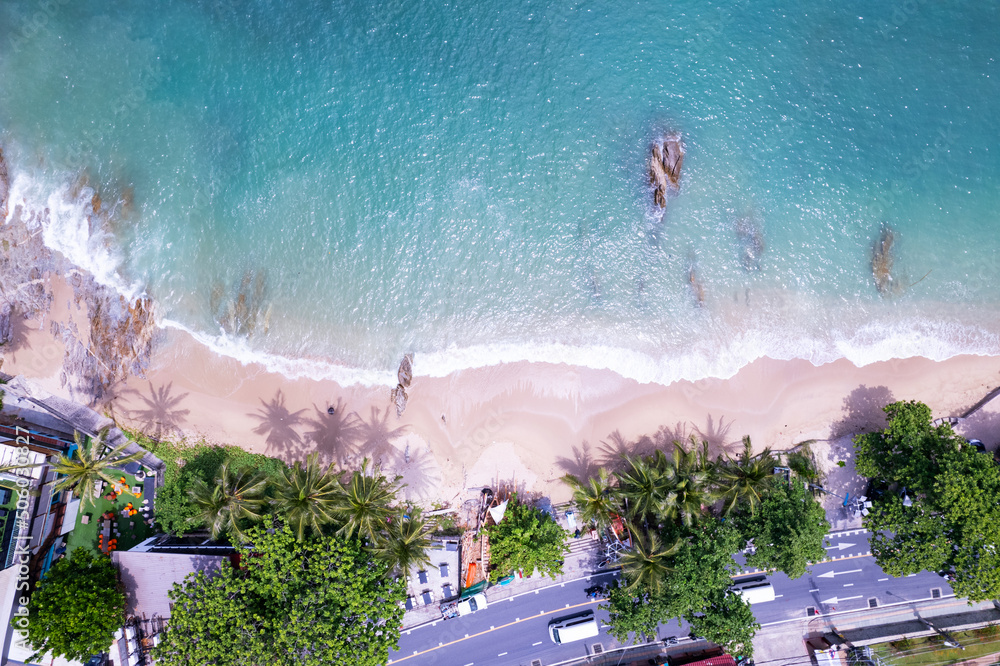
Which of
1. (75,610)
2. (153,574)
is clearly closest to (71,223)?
(153,574)

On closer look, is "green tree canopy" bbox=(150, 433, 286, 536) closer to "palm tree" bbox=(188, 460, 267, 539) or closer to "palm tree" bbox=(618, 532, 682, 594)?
"palm tree" bbox=(188, 460, 267, 539)

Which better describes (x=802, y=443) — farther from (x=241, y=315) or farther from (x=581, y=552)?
(x=241, y=315)

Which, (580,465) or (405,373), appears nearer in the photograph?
(580,465)

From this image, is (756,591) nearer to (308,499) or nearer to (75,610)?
(308,499)

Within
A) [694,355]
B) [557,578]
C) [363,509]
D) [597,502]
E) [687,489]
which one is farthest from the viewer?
[694,355]

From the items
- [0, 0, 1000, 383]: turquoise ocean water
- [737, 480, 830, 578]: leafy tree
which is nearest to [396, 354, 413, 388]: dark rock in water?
[0, 0, 1000, 383]: turquoise ocean water
